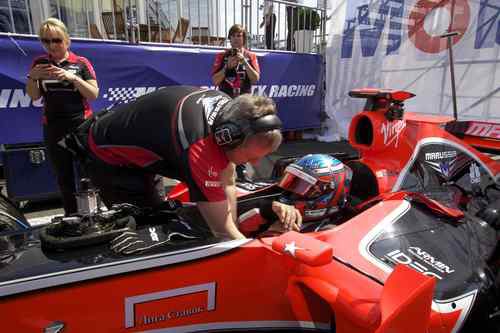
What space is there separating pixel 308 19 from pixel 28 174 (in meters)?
5.63

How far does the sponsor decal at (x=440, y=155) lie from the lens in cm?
269

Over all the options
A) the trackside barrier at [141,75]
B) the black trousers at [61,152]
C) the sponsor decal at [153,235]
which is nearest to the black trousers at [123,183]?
the sponsor decal at [153,235]

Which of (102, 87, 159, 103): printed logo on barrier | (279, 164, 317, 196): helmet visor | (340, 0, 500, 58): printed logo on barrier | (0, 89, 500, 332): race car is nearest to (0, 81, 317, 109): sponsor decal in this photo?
(102, 87, 159, 103): printed logo on barrier

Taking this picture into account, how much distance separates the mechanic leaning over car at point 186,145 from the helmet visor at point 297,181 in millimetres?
196

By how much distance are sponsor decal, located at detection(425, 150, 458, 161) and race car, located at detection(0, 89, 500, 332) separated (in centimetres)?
66

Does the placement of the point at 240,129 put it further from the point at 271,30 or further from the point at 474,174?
the point at 271,30

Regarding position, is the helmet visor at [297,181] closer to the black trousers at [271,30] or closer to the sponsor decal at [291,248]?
the sponsor decal at [291,248]

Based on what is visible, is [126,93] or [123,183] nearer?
[123,183]

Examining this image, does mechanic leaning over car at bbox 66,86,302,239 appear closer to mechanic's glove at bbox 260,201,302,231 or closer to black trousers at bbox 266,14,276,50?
mechanic's glove at bbox 260,201,302,231

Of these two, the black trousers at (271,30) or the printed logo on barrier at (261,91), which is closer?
the printed logo on barrier at (261,91)

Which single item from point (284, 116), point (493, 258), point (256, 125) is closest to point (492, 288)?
point (493, 258)

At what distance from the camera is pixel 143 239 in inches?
58.3

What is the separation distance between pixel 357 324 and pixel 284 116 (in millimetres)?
5910

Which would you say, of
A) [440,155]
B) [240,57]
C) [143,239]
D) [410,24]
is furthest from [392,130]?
[410,24]
